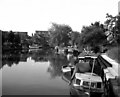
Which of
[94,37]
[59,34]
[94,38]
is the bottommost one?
[94,38]

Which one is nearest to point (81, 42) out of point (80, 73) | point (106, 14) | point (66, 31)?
point (106, 14)

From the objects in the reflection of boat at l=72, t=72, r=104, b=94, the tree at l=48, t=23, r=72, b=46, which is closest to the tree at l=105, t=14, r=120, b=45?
the reflection of boat at l=72, t=72, r=104, b=94

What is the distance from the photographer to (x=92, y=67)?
50.4 feet

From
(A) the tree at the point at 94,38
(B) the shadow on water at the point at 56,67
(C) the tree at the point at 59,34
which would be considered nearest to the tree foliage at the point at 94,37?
(A) the tree at the point at 94,38

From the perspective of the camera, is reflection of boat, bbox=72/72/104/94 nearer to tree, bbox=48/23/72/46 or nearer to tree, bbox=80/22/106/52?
tree, bbox=80/22/106/52

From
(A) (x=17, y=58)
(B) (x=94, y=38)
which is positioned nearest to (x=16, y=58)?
(A) (x=17, y=58)

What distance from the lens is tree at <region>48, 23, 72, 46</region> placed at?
70312 millimetres

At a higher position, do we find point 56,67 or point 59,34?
point 59,34

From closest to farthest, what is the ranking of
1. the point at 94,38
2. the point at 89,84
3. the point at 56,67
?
the point at 89,84, the point at 56,67, the point at 94,38

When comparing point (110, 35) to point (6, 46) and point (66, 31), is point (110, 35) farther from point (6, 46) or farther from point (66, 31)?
point (6, 46)

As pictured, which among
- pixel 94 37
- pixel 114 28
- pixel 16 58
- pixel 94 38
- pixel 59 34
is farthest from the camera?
pixel 59 34

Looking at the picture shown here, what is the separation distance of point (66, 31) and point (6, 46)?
22557mm

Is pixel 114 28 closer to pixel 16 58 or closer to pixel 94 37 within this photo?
pixel 94 37

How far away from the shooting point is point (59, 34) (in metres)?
70.3
